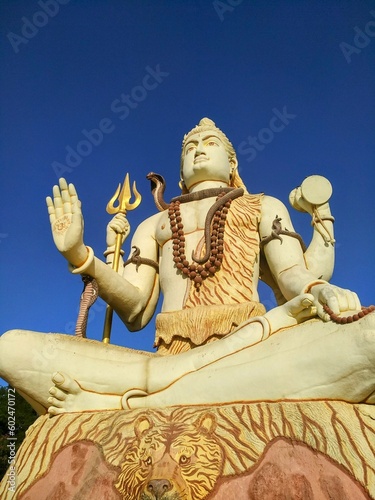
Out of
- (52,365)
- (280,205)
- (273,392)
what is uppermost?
(280,205)

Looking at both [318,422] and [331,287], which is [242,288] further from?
[318,422]

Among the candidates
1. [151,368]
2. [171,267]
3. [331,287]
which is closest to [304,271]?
[331,287]

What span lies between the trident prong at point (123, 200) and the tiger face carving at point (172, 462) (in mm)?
2775

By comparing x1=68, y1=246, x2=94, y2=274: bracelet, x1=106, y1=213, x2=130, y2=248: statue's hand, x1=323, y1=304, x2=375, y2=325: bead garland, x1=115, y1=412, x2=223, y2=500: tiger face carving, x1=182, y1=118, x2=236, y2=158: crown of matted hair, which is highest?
x1=182, y1=118, x2=236, y2=158: crown of matted hair

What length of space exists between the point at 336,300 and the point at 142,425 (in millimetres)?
1398

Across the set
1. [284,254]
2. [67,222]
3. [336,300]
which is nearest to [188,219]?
[284,254]

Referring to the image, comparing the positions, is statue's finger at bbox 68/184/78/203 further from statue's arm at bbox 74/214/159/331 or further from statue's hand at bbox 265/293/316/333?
statue's hand at bbox 265/293/316/333

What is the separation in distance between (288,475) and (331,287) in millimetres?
1291

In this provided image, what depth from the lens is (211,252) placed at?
14.8 ft

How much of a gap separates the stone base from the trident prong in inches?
97.1

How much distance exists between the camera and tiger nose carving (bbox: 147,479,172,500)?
→ 246 centimetres

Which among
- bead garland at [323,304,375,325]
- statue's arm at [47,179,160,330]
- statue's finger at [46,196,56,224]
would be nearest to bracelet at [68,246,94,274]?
statue's arm at [47,179,160,330]

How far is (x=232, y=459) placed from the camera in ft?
8.86

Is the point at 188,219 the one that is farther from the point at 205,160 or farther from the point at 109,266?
the point at 109,266
